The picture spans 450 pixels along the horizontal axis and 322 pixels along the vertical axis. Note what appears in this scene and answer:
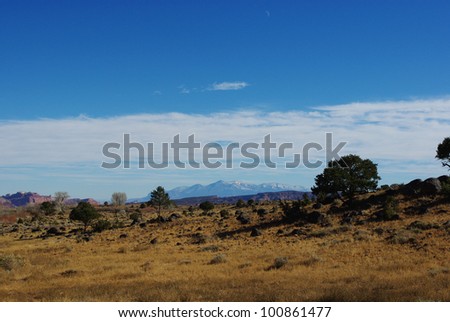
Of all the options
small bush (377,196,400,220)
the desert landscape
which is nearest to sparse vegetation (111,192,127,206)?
the desert landscape

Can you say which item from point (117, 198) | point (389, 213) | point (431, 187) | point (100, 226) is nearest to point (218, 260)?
point (389, 213)

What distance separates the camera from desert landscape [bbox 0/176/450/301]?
59.3ft

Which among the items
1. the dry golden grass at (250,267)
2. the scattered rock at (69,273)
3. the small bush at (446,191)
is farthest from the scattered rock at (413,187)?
the scattered rock at (69,273)

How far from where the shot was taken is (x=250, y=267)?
25.5 metres

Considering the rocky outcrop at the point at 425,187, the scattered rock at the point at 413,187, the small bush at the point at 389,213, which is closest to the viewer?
the small bush at the point at 389,213

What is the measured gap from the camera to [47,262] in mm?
31922

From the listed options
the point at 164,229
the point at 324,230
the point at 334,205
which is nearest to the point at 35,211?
the point at 164,229

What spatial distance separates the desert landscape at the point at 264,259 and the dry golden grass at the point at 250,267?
0.22 ft

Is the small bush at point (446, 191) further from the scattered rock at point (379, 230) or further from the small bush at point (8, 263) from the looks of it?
the small bush at point (8, 263)

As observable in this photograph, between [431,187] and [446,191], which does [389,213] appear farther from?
[431,187]

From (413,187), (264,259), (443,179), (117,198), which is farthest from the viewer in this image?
(117,198)

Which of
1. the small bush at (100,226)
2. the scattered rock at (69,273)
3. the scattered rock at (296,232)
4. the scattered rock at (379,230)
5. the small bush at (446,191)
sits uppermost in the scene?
the small bush at (446,191)

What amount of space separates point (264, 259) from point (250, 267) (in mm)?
3116

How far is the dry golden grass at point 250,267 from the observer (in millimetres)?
17641
